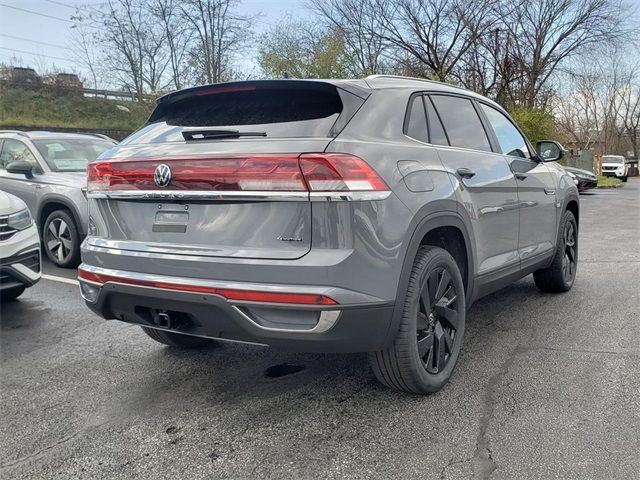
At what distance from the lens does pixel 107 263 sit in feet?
9.92

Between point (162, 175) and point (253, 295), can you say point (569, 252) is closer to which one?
point (253, 295)

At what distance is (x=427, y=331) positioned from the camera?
309 centimetres

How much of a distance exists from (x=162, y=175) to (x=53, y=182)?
464cm

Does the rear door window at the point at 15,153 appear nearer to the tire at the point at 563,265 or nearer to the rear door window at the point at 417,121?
the rear door window at the point at 417,121

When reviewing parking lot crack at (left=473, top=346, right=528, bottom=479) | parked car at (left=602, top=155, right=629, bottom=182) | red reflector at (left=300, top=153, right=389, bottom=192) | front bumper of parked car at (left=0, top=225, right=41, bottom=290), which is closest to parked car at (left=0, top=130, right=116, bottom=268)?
front bumper of parked car at (left=0, top=225, right=41, bottom=290)

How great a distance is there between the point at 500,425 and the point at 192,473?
1.48 meters

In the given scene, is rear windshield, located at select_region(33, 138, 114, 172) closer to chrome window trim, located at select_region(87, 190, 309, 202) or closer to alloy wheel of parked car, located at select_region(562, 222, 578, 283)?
chrome window trim, located at select_region(87, 190, 309, 202)

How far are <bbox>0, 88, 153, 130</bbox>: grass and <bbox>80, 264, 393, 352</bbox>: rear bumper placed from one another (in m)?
23.5

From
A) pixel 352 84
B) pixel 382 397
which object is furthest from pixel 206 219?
pixel 382 397

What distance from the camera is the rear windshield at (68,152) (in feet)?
23.6

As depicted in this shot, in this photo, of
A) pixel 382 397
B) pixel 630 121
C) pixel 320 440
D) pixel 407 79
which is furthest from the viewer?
pixel 630 121

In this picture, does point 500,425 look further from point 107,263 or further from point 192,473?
point 107,263

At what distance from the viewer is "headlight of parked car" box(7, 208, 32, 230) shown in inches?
185

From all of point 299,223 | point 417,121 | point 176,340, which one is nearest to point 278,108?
point 299,223
